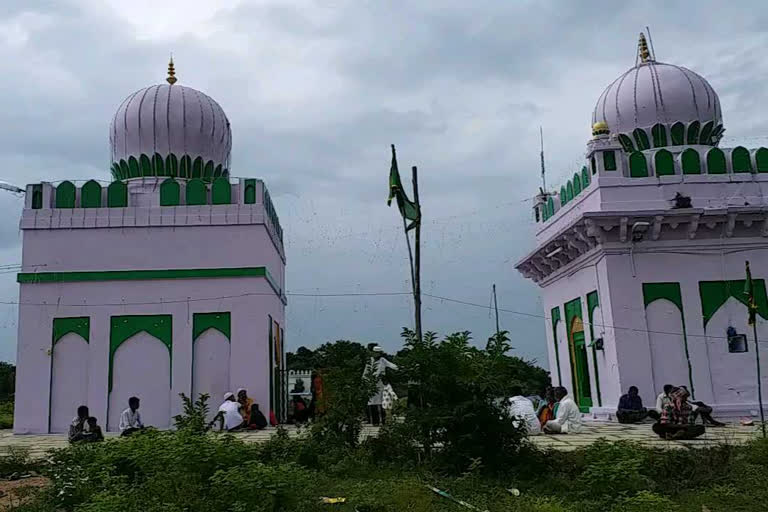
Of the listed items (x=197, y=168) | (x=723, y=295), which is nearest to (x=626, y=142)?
(x=723, y=295)

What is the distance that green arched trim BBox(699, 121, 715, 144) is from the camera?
16197 millimetres

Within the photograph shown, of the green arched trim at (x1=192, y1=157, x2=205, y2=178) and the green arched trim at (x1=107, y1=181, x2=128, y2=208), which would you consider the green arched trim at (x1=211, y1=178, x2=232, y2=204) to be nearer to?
the green arched trim at (x1=192, y1=157, x2=205, y2=178)

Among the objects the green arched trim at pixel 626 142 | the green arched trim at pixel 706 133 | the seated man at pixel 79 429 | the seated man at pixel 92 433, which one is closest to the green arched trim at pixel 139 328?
the seated man at pixel 79 429

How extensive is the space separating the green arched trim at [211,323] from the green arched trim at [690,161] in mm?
9657

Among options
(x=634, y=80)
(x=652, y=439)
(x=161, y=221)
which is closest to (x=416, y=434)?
(x=652, y=439)

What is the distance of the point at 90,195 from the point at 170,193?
167 cm

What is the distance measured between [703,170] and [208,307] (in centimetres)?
1035

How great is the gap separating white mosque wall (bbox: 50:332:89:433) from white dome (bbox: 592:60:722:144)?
482 inches

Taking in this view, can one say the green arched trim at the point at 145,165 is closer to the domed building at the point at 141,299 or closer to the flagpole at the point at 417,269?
the domed building at the point at 141,299

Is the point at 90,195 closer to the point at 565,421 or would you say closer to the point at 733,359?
the point at 565,421

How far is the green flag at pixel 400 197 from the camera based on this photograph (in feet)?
29.6

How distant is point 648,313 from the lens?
14.1 meters

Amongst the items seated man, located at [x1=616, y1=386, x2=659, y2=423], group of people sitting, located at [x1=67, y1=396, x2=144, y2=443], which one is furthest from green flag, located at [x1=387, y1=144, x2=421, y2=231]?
seated man, located at [x1=616, y1=386, x2=659, y2=423]

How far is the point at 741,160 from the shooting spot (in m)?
14.9
